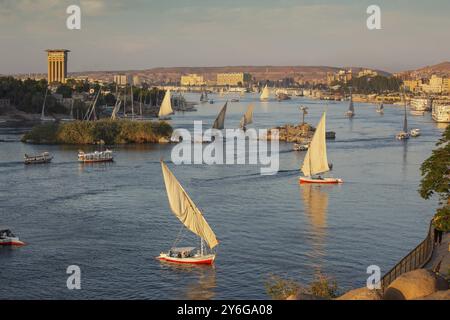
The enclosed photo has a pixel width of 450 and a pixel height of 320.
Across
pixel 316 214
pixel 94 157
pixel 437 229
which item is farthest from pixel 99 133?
pixel 437 229

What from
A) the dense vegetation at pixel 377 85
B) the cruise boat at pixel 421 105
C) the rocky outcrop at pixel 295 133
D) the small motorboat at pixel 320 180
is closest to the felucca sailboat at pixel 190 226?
the small motorboat at pixel 320 180

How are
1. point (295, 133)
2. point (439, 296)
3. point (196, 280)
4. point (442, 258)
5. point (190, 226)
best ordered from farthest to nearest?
1. point (295, 133)
2. point (190, 226)
3. point (196, 280)
4. point (442, 258)
5. point (439, 296)

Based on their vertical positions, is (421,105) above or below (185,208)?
above

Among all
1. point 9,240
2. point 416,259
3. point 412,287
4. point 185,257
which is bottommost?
point 185,257

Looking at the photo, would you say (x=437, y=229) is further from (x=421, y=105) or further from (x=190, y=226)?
(x=421, y=105)

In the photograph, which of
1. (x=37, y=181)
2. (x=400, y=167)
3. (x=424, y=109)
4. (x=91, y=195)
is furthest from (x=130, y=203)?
(x=424, y=109)

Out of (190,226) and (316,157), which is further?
(316,157)

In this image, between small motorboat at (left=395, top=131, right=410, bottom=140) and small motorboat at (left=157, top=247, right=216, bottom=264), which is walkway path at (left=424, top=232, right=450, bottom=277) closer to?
small motorboat at (left=157, top=247, right=216, bottom=264)
